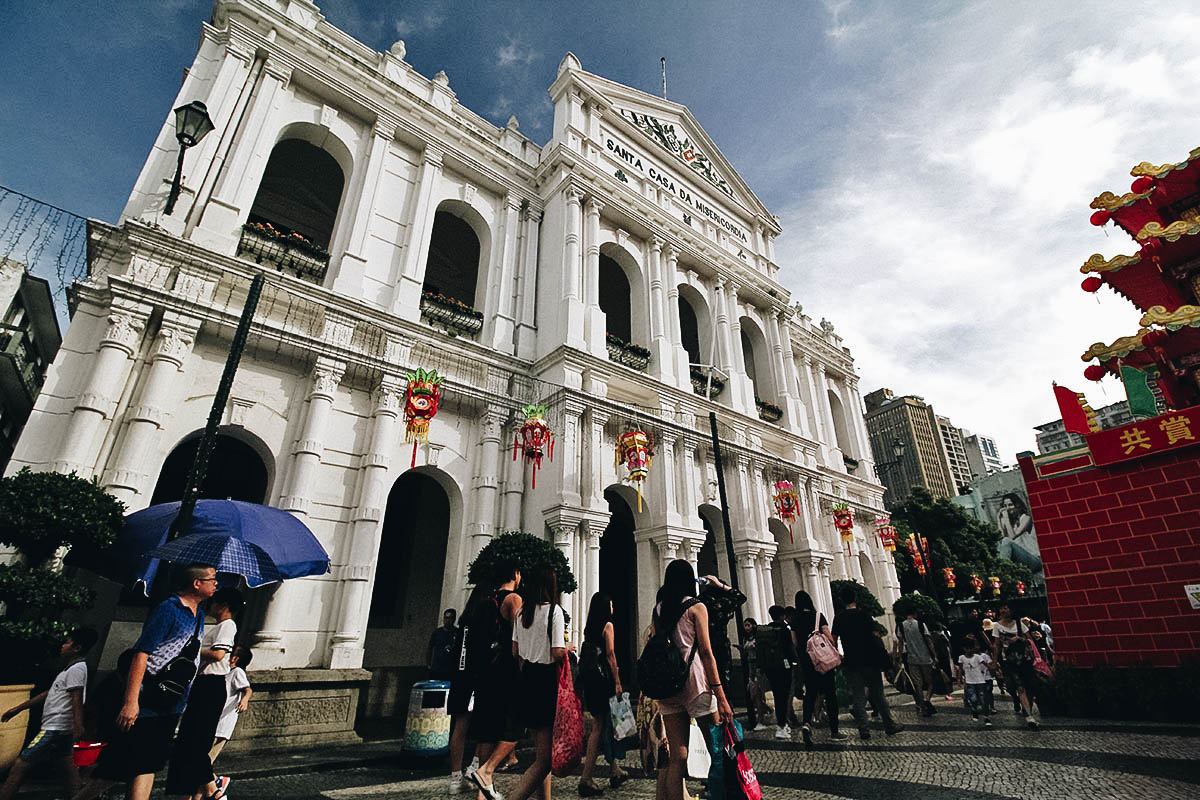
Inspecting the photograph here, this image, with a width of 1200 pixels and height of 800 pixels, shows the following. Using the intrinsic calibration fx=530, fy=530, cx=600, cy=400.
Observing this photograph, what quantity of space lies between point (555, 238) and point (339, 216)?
5718 millimetres

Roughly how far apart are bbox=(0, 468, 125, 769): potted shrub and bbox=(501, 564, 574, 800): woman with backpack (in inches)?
214

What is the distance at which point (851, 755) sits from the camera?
641 centimetres

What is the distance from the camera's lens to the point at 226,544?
656 centimetres

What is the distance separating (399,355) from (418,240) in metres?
3.33

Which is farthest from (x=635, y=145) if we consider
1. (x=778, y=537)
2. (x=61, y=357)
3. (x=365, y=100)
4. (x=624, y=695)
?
(x=624, y=695)

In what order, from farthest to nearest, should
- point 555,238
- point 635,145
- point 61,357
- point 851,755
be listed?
point 635,145 → point 555,238 → point 61,357 → point 851,755

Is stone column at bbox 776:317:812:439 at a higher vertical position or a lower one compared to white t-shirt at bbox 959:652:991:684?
higher

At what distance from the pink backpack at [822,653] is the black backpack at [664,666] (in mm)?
4646

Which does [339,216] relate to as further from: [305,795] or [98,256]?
[305,795]

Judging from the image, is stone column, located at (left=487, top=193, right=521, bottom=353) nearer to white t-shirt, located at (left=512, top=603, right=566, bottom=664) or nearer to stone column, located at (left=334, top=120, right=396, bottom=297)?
stone column, located at (left=334, top=120, right=396, bottom=297)

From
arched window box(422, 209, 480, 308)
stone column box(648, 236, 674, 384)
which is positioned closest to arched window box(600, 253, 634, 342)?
stone column box(648, 236, 674, 384)

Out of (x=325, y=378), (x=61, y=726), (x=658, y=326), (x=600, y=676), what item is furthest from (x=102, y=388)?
(x=658, y=326)

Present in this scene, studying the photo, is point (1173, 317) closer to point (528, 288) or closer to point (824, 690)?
point (824, 690)

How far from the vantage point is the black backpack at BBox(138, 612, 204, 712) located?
336 cm
